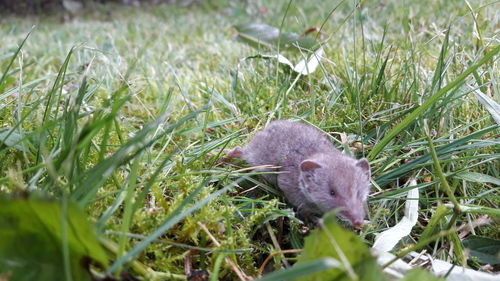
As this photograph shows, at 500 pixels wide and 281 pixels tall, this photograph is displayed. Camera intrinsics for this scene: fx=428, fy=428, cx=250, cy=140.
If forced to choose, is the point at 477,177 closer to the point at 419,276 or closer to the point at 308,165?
the point at 308,165

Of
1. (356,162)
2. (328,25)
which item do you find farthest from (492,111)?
(328,25)

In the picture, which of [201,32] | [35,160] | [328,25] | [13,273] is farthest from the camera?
[201,32]

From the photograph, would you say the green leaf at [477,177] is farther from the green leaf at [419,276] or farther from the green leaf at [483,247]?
the green leaf at [419,276]

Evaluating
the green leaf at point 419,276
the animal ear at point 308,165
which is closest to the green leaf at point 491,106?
the animal ear at point 308,165

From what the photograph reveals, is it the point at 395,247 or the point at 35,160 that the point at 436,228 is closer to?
the point at 395,247

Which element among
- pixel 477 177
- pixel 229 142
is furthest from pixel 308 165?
pixel 477 177

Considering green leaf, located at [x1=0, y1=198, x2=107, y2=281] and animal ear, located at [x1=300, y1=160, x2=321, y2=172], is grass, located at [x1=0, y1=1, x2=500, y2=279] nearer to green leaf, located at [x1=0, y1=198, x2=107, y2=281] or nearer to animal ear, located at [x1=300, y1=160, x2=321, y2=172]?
green leaf, located at [x1=0, y1=198, x2=107, y2=281]
